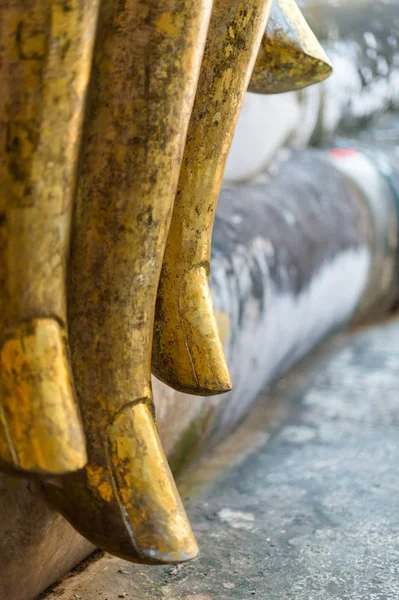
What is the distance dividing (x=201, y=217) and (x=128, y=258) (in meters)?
0.12

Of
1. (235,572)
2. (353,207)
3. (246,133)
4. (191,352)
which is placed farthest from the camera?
(353,207)

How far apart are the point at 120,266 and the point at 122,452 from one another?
101mm

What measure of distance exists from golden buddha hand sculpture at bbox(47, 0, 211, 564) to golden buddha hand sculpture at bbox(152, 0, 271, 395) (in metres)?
0.06

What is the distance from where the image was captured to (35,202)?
1.26ft

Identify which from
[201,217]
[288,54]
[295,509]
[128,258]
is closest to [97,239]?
[128,258]

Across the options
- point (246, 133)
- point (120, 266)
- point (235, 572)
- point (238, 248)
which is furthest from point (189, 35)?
point (246, 133)

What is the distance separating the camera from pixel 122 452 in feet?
1.42

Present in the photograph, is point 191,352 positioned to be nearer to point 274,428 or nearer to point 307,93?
point 274,428

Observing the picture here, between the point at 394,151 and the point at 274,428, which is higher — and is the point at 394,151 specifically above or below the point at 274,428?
above

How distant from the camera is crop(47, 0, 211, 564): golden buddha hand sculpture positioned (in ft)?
1.33

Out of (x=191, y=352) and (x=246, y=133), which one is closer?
(x=191, y=352)

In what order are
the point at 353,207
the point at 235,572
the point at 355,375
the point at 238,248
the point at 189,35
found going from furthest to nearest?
the point at 353,207 → the point at 355,375 → the point at 238,248 → the point at 235,572 → the point at 189,35

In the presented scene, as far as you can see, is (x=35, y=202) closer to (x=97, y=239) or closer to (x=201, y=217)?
(x=97, y=239)

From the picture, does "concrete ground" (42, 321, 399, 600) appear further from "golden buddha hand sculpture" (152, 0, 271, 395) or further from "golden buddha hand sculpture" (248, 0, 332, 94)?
"golden buddha hand sculpture" (248, 0, 332, 94)
